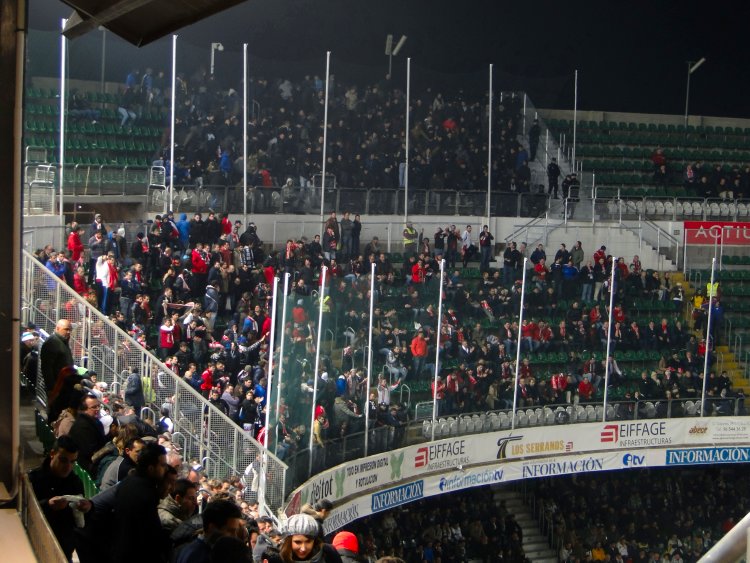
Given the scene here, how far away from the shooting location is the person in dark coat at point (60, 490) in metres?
5.12

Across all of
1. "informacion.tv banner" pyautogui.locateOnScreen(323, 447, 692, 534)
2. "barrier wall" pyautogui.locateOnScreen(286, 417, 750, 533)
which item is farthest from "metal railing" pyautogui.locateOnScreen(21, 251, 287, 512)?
"informacion.tv banner" pyautogui.locateOnScreen(323, 447, 692, 534)

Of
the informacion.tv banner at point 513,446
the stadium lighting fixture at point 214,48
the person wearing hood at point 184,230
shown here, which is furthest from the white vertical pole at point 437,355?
the stadium lighting fixture at point 214,48

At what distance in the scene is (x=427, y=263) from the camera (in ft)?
68.8

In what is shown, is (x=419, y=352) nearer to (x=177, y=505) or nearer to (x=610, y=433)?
(x=610, y=433)

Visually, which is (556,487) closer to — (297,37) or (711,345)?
(711,345)

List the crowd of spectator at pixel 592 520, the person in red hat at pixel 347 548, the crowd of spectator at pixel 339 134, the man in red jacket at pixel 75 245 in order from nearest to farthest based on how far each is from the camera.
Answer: the person in red hat at pixel 347 548, the man in red jacket at pixel 75 245, the crowd of spectator at pixel 592 520, the crowd of spectator at pixel 339 134

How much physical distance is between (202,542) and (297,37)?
2318 centimetres

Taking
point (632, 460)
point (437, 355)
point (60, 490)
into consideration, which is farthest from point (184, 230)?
point (60, 490)

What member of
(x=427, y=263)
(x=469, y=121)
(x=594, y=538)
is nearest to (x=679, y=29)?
(x=469, y=121)

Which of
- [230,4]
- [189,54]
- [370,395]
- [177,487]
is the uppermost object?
[189,54]

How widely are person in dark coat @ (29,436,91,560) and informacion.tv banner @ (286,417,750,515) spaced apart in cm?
865

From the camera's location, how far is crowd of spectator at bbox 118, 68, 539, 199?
21344 mm

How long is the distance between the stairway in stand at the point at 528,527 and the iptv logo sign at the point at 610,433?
1958mm

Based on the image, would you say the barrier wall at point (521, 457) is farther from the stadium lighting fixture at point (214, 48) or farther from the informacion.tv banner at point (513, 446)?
the stadium lighting fixture at point (214, 48)
